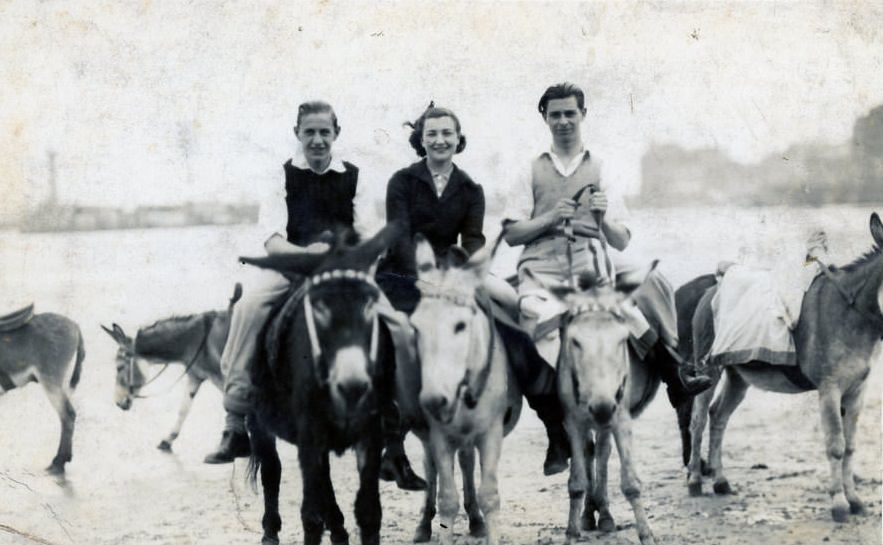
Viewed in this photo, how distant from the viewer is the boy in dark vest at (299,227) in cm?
563

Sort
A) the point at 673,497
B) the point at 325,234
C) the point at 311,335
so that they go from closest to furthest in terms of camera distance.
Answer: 1. the point at 311,335
2. the point at 325,234
3. the point at 673,497

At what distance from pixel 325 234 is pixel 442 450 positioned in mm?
1239

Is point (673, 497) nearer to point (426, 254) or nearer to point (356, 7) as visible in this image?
point (426, 254)

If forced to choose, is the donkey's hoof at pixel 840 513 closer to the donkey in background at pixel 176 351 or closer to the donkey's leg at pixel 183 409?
the donkey in background at pixel 176 351

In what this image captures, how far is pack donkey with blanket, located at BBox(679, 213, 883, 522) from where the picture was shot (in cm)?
604

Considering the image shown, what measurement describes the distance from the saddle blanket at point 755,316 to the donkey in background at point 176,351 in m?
2.92

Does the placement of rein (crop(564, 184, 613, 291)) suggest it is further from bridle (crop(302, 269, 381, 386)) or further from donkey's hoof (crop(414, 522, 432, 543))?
donkey's hoof (crop(414, 522, 432, 543))

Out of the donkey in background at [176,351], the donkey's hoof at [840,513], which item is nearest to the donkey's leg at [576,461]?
the donkey's hoof at [840,513]

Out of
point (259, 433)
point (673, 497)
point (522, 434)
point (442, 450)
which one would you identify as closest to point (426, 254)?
point (442, 450)

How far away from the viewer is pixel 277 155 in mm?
6391

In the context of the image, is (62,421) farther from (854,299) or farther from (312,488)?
(854,299)

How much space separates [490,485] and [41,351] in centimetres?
299

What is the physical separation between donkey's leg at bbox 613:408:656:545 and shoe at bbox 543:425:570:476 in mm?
357

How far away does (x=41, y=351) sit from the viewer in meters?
6.48
